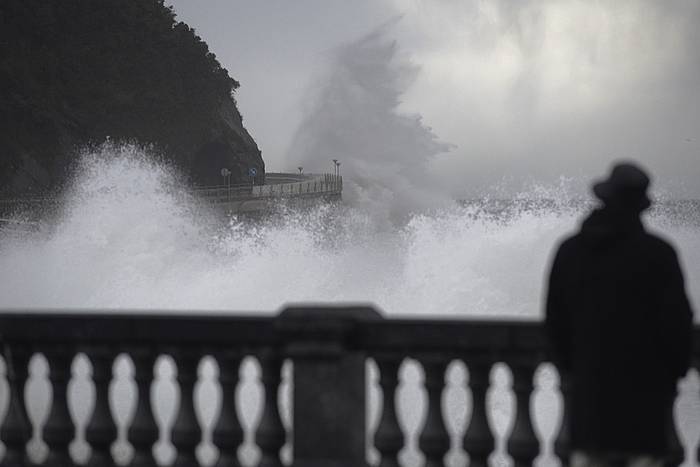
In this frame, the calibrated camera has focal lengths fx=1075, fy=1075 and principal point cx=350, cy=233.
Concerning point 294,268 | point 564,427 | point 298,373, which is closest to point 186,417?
point 298,373

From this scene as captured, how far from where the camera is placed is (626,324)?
3.68 meters

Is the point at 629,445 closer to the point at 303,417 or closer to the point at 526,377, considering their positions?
the point at 526,377

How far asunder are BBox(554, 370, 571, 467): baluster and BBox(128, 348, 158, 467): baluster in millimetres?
1864

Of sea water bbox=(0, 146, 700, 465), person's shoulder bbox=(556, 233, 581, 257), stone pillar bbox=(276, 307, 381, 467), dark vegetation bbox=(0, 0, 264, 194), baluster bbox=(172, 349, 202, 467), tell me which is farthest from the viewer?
dark vegetation bbox=(0, 0, 264, 194)

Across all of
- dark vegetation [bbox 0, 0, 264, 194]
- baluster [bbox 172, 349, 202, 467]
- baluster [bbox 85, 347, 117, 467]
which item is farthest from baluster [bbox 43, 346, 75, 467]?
dark vegetation [bbox 0, 0, 264, 194]

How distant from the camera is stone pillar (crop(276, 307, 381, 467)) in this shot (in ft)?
15.5

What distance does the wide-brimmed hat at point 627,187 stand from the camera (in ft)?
11.9

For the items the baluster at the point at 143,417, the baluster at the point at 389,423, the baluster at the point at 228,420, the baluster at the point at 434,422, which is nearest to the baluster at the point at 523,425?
the baluster at the point at 434,422

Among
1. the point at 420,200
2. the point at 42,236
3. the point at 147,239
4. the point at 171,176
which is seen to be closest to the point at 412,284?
the point at 147,239

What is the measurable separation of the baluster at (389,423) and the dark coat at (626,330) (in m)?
1.28

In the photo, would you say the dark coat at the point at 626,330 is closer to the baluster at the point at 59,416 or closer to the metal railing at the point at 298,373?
the metal railing at the point at 298,373

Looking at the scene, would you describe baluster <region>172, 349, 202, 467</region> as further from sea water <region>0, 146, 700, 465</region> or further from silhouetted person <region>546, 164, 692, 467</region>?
sea water <region>0, 146, 700, 465</region>

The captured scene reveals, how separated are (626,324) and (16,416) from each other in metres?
3.05

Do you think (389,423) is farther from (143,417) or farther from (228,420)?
(143,417)
